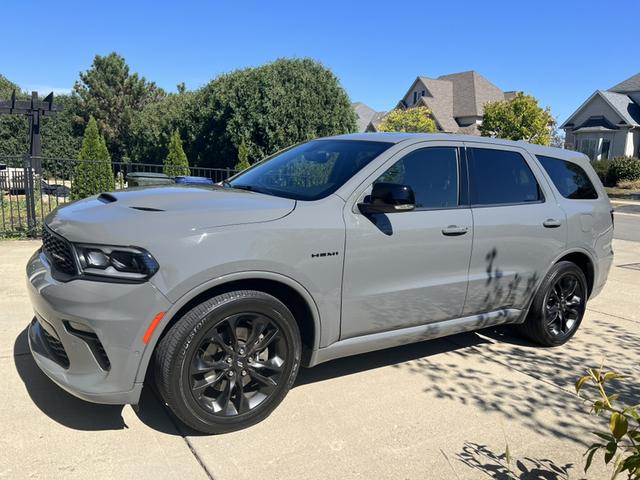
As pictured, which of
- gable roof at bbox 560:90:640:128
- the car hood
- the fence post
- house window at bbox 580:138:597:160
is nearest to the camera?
the car hood

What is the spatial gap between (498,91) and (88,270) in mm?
54793

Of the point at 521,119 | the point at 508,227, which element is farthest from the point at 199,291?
the point at 521,119

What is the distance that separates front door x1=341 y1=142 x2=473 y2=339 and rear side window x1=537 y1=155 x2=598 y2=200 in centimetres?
120

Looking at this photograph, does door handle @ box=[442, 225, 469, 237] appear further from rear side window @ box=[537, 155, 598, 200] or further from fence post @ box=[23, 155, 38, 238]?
fence post @ box=[23, 155, 38, 238]

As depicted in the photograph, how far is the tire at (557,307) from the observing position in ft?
15.0

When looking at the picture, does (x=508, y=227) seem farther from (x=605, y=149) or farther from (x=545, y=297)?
(x=605, y=149)

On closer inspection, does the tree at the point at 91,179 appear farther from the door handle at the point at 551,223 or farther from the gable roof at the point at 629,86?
the gable roof at the point at 629,86

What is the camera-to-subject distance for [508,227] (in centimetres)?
415

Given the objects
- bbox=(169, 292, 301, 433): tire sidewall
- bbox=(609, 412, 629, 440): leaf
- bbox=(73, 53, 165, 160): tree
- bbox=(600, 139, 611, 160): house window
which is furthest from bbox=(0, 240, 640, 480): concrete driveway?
bbox=(600, 139, 611, 160): house window

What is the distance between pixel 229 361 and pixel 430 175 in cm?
197

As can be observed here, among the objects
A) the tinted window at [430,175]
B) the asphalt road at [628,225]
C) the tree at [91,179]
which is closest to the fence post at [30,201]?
the tree at [91,179]

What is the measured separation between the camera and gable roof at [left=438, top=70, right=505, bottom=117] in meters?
48.9

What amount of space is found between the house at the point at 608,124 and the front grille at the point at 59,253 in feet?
145

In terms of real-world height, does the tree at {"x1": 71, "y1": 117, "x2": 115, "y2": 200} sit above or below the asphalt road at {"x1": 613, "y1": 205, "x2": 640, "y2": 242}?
above
